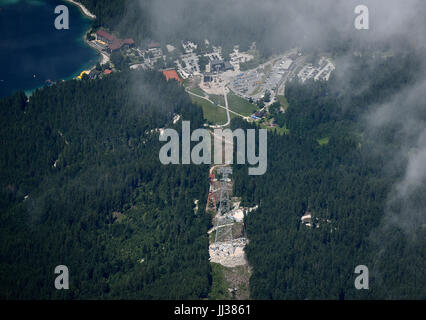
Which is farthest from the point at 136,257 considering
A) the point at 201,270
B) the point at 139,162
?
the point at 139,162

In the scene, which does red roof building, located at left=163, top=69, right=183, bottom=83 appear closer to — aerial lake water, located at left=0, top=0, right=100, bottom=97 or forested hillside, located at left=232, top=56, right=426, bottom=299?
aerial lake water, located at left=0, top=0, right=100, bottom=97

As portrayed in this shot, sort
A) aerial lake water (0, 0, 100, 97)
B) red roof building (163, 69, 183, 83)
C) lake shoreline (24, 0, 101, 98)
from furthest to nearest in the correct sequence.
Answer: aerial lake water (0, 0, 100, 97) < red roof building (163, 69, 183, 83) < lake shoreline (24, 0, 101, 98)

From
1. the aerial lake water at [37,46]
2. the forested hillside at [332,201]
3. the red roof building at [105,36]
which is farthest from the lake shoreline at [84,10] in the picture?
the forested hillside at [332,201]

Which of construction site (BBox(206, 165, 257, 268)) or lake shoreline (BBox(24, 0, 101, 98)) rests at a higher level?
lake shoreline (BBox(24, 0, 101, 98))

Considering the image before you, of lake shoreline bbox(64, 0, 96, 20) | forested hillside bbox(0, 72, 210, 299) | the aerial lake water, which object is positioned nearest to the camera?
forested hillside bbox(0, 72, 210, 299)

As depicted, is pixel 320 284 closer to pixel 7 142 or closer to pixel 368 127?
pixel 368 127

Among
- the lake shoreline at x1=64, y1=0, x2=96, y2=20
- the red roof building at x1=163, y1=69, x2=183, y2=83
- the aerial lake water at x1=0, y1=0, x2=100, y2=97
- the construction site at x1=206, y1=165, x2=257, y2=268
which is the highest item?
the lake shoreline at x1=64, y1=0, x2=96, y2=20

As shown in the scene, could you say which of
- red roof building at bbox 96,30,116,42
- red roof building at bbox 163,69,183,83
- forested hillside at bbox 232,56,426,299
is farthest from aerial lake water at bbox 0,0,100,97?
forested hillside at bbox 232,56,426,299
